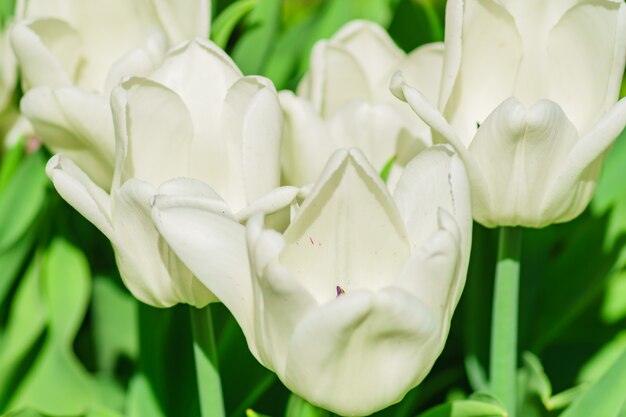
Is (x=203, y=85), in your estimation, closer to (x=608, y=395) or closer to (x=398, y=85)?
(x=398, y=85)

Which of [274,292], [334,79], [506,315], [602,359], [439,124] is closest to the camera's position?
[274,292]

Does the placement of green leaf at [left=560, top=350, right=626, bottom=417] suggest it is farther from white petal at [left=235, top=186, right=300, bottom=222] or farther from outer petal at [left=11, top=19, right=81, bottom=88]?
outer petal at [left=11, top=19, right=81, bottom=88]

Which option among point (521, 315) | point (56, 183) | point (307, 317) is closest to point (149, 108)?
point (56, 183)

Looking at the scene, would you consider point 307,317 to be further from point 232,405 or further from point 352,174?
point 232,405

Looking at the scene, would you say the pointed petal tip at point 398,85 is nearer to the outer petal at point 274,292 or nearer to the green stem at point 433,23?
the outer petal at point 274,292

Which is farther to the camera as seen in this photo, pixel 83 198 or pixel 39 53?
pixel 39 53

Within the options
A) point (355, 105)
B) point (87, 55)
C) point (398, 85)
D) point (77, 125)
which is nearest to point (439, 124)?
point (398, 85)
